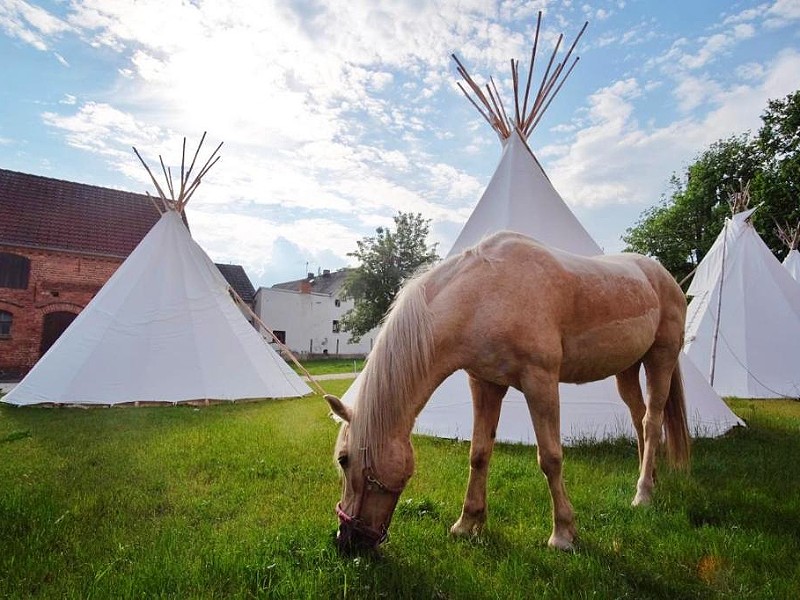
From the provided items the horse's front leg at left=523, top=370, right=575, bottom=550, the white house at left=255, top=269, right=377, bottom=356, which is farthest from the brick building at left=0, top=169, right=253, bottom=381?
the horse's front leg at left=523, top=370, right=575, bottom=550

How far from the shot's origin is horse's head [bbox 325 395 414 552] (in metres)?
2.44

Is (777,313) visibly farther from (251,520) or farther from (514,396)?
(251,520)

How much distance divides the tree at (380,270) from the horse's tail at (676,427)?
21.8 m

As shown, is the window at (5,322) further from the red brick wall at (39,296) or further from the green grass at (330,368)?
the green grass at (330,368)

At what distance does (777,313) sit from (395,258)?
18.7m

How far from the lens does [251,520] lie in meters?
3.21

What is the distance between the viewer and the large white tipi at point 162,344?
8.82 meters

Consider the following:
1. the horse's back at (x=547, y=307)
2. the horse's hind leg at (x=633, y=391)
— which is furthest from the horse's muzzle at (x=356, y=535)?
the horse's hind leg at (x=633, y=391)

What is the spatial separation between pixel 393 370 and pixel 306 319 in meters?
35.5

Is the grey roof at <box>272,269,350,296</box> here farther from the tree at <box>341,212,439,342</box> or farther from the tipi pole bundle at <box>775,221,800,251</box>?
the tipi pole bundle at <box>775,221,800,251</box>

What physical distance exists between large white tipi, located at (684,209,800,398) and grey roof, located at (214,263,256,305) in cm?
2641

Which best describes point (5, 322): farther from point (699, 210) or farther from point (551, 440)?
point (699, 210)

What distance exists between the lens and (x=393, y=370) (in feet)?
8.43

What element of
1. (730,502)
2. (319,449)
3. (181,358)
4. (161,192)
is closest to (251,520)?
(319,449)
